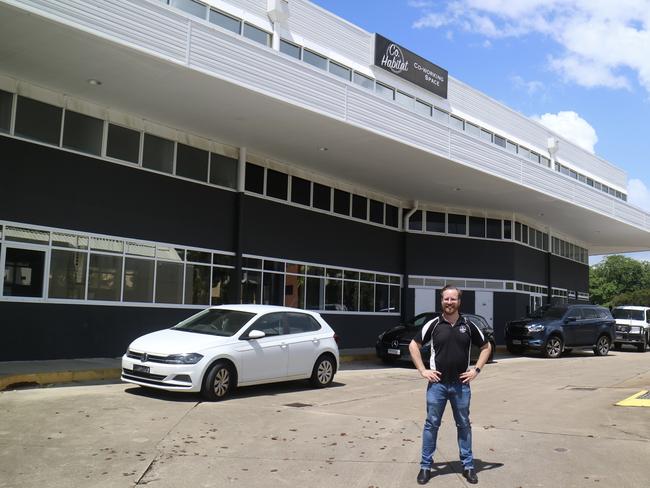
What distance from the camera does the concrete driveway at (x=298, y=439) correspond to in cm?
602

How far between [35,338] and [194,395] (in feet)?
15.1

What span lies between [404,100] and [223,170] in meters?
8.09

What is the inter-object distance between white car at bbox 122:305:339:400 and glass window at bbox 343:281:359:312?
30.4 feet

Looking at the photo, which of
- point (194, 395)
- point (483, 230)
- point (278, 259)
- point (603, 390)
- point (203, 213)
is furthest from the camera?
point (483, 230)

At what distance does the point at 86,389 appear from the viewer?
10750 mm

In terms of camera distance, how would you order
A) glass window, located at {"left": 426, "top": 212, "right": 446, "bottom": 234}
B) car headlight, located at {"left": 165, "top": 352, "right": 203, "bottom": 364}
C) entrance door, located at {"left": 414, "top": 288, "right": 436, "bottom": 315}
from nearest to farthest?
car headlight, located at {"left": 165, "top": 352, "right": 203, "bottom": 364}
entrance door, located at {"left": 414, "top": 288, "right": 436, "bottom": 315}
glass window, located at {"left": 426, "top": 212, "right": 446, "bottom": 234}

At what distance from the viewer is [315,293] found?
813 inches

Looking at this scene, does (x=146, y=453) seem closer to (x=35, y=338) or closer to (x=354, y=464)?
(x=354, y=464)

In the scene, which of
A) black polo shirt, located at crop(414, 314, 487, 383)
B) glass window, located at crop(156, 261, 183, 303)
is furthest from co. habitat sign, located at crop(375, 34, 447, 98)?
black polo shirt, located at crop(414, 314, 487, 383)

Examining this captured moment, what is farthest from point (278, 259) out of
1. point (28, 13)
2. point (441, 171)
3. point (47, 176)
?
point (28, 13)

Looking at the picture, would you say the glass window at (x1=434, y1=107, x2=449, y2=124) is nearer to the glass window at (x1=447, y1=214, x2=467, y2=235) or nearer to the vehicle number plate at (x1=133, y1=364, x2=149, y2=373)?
the glass window at (x1=447, y1=214, x2=467, y2=235)

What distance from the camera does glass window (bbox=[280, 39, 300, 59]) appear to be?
18.4 m

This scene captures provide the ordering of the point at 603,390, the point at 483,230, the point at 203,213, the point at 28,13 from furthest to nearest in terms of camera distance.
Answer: the point at 483,230 → the point at 203,213 → the point at 603,390 → the point at 28,13

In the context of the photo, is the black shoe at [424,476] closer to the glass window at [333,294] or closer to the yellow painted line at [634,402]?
the yellow painted line at [634,402]
